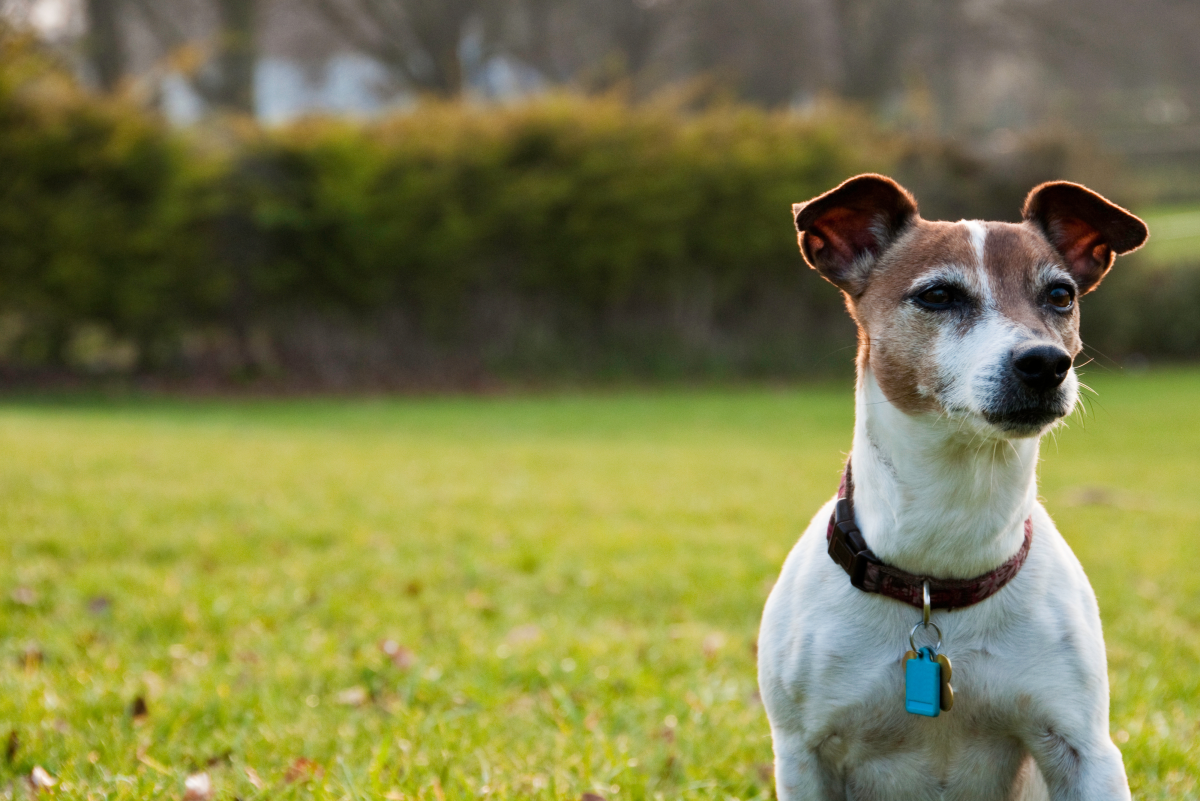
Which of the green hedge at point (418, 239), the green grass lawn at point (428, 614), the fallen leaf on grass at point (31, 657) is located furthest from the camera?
the green hedge at point (418, 239)

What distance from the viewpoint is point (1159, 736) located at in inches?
A: 127

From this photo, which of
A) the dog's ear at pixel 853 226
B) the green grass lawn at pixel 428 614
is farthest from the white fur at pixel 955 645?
the green grass lawn at pixel 428 614

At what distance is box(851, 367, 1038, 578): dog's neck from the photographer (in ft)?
7.61

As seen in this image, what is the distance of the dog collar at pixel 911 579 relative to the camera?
2316 mm

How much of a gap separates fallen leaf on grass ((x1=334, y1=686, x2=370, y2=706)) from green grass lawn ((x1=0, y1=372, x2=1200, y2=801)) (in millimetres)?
13

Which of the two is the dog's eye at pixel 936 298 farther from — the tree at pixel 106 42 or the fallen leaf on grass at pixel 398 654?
the tree at pixel 106 42

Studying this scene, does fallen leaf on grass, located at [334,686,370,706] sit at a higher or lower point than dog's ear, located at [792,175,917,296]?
lower

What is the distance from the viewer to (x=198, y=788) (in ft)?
9.19

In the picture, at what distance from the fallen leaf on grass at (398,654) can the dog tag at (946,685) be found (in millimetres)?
2226

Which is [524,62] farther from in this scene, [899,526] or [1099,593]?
[899,526]

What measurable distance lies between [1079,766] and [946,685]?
1.08ft

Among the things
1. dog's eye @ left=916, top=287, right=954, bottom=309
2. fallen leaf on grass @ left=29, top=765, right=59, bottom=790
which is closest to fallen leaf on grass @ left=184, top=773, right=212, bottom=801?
fallen leaf on grass @ left=29, top=765, right=59, bottom=790

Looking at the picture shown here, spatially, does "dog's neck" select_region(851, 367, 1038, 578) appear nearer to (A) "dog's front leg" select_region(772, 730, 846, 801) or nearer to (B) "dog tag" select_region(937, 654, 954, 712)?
(B) "dog tag" select_region(937, 654, 954, 712)

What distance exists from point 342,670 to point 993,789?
2.35 metres
